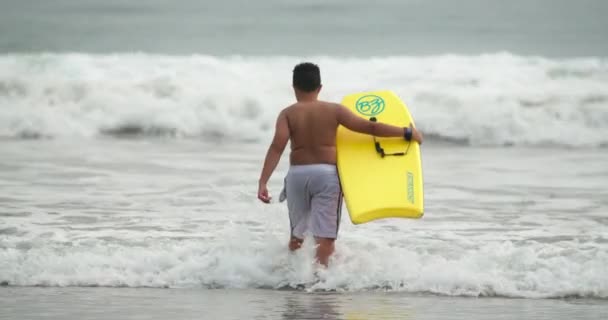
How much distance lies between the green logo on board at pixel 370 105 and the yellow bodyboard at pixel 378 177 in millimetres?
117

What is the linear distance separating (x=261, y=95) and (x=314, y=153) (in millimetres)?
12657

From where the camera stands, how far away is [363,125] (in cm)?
631

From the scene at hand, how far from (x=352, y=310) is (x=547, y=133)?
11.0 m

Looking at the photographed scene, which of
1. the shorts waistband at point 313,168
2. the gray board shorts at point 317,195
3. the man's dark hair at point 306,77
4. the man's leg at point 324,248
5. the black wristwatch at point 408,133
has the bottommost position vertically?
the man's leg at point 324,248

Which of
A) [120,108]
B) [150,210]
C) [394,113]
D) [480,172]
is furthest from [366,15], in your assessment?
[394,113]

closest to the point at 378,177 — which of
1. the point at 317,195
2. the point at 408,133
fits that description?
the point at 408,133

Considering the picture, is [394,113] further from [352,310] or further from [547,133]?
[547,133]

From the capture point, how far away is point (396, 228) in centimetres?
833

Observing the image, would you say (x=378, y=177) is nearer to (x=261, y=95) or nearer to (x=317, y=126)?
(x=317, y=126)

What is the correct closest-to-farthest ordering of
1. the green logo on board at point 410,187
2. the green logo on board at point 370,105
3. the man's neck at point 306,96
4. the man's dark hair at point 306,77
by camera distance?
the man's dark hair at point 306,77
the man's neck at point 306,96
the green logo on board at point 410,187
the green logo on board at point 370,105

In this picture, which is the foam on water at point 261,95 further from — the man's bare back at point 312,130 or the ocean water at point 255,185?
the man's bare back at point 312,130

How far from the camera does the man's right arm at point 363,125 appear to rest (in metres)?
6.27

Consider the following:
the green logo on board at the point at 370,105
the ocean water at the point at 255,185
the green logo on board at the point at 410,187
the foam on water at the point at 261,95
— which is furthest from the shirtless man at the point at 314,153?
the foam on water at the point at 261,95

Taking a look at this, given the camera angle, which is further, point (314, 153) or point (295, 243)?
point (295, 243)
